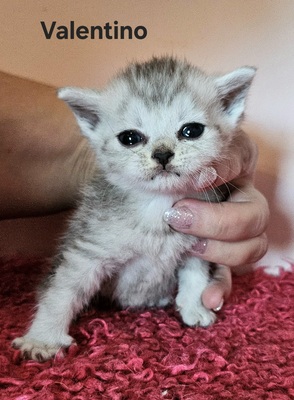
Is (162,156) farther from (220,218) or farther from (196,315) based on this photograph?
(196,315)

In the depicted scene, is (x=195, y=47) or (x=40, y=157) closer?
(x=40, y=157)

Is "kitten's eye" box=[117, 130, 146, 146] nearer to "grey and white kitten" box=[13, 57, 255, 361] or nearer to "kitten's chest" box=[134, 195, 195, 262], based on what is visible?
"grey and white kitten" box=[13, 57, 255, 361]

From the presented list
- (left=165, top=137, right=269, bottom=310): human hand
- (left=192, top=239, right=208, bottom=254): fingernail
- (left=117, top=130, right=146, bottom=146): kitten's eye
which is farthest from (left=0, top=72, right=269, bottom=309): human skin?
(left=117, top=130, right=146, bottom=146): kitten's eye

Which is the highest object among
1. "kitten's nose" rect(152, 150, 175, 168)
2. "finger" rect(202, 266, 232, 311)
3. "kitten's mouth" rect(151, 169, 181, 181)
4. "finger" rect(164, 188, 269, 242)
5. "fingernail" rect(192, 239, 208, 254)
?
"kitten's nose" rect(152, 150, 175, 168)

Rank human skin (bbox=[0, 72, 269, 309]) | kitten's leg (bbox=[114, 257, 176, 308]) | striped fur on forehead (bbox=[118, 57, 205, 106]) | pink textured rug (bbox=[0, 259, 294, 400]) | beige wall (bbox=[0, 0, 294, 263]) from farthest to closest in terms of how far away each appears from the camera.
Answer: beige wall (bbox=[0, 0, 294, 263]) → human skin (bbox=[0, 72, 269, 309]) → kitten's leg (bbox=[114, 257, 176, 308]) → striped fur on forehead (bbox=[118, 57, 205, 106]) → pink textured rug (bbox=[0, 259, 294, 400])

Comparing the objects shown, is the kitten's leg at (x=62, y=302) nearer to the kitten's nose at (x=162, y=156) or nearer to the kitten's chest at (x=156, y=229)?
the kitten's chest at (x=156, y=229)

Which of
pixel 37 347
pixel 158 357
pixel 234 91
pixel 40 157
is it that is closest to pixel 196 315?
pixel 158 357

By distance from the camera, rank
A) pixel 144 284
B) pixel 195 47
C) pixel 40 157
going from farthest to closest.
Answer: pixel 195 47 < pixel 40 157 < pixel 144 284
